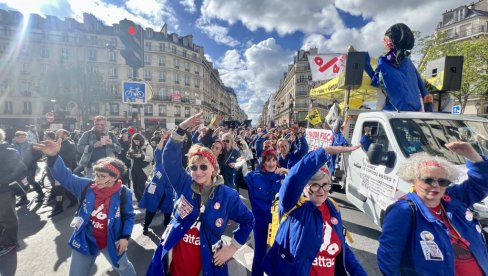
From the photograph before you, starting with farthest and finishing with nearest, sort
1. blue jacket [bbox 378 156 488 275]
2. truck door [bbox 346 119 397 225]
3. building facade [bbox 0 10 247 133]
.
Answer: building facade [bbox 0 10 247 133] < truck door [bbox 346 119 397 225] < blue jacket [bbox 378 156 488 275]

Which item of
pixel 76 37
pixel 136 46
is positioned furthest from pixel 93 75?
pixel 136 46

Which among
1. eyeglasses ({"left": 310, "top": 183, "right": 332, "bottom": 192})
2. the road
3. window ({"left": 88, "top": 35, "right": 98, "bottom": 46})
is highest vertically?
window ({"left": 88, "top": 35, "right": 98, "bottom": 46})

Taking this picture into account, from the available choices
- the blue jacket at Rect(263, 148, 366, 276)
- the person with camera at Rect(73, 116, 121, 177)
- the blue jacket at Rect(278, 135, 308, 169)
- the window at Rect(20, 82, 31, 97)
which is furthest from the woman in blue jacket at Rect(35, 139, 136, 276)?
the window at Rect(20, 82, 31, 97)

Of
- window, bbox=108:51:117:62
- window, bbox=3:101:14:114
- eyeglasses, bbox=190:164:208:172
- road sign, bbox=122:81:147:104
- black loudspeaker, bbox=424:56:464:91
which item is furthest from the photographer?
window, bbox=108:51:117:62

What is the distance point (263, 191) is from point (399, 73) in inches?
129

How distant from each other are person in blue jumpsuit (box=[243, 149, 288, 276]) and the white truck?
1.22 meters

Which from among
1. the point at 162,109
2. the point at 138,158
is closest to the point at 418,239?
the point at 138,158

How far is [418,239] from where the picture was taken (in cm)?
165

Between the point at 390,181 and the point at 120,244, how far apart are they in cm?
329

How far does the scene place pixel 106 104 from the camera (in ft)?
143

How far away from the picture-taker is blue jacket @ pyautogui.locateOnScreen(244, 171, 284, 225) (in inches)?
119

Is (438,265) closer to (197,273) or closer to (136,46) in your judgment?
(197,273)

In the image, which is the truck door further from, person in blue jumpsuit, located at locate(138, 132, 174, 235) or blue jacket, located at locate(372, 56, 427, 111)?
person in blue jumpsuit, located at locate(138, 132, 174, 235)

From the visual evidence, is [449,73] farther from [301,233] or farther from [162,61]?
[162,61]
